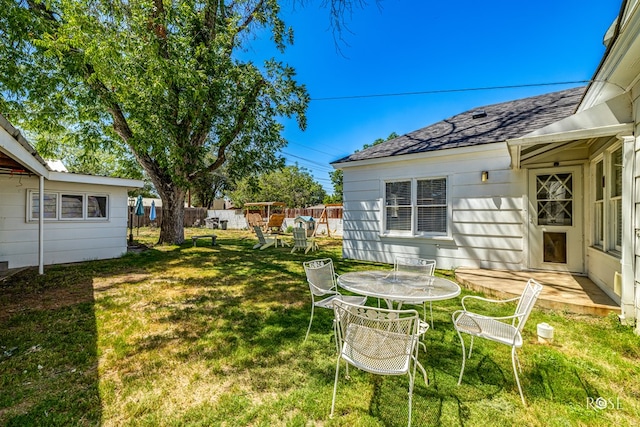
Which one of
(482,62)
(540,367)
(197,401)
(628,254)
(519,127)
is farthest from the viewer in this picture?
(482,62)

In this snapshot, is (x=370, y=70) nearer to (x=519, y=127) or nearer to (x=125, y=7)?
(x=519, y=127)

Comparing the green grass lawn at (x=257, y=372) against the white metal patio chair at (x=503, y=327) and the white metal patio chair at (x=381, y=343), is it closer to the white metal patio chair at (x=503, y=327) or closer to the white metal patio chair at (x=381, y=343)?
the white metal patio chair at (x=503, y=327)

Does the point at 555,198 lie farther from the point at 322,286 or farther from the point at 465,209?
the point at 322,286

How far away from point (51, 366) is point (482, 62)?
12.2 metres

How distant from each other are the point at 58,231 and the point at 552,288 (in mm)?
11294

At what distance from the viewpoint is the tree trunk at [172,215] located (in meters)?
10.7

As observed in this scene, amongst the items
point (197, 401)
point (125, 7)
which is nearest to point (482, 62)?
point (125, 7)

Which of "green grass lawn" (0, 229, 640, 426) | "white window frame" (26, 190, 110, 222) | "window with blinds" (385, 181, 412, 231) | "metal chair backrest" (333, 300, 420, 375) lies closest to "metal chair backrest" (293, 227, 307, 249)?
"window with blinds" (385, 181, 412, 231)

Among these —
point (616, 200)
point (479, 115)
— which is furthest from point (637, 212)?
point (479, 115)

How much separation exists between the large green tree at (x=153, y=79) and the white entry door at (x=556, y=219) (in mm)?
7111

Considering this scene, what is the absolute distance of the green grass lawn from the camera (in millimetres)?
1994

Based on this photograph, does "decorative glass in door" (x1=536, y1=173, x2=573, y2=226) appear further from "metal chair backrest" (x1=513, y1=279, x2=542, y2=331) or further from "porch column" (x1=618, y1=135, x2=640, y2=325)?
"metal chair backrest" (x1=513, y1=279, x2=542, y2=331)

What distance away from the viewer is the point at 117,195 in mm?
8773

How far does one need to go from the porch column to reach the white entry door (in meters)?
2.40
